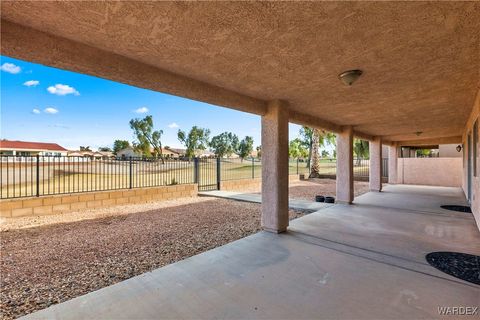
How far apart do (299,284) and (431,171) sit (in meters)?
14.6

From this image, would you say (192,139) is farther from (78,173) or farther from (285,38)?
(285,38)

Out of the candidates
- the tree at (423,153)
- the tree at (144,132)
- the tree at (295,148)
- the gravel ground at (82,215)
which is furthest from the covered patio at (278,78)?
the tree at (144,132)

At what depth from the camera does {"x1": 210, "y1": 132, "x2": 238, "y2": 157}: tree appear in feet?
184

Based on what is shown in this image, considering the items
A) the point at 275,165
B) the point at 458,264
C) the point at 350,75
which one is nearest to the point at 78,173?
the point at 275,165

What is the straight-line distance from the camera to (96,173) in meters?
7.57

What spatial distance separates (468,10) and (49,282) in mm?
4890

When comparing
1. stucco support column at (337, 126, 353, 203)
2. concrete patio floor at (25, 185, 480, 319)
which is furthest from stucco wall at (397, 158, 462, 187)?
concrete patio floor at (25, 185, 480, 319)

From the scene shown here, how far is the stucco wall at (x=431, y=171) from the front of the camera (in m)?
12.1

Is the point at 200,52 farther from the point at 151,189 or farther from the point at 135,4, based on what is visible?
the point at 151,189

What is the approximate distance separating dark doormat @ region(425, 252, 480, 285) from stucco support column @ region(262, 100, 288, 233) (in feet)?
7.50

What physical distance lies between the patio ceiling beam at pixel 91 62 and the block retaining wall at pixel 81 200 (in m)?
4.99

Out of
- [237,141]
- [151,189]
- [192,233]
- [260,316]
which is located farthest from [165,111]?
[260,316]

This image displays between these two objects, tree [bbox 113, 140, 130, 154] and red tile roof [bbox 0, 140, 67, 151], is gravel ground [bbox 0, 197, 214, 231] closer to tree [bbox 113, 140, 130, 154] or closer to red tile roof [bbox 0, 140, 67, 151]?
red tile roof [bbox 0, 140, 67, 151]

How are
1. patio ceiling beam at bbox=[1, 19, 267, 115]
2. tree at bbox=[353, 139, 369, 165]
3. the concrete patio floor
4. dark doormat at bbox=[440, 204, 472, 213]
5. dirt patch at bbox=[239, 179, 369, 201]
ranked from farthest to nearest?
tree at bbox=[353, 139, 369, 165], dirt patch at bbox=[239, 179, 369, 201], dark doormat at bbox=[440, 204, 472, 213], the concrete patio floor, patio ceiling beam at bbox=[1, 19, 267, 115]
